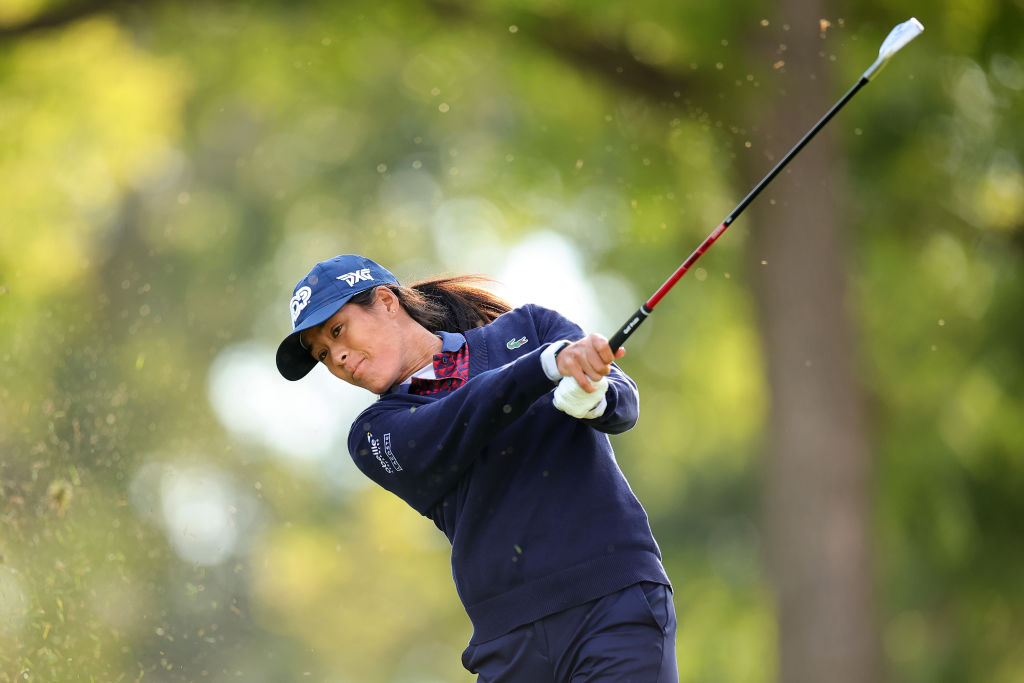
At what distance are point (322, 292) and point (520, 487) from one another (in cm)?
79

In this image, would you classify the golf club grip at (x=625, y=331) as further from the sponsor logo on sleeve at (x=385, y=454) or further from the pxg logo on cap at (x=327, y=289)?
the pxg logo on cap at (x=327, y=289)

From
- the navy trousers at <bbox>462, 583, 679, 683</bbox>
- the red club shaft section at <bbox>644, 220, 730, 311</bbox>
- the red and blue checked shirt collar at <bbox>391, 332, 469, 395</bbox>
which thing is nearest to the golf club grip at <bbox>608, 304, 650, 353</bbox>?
the red club shaft section at <bbox>644, 220, 730, 311</bbox>

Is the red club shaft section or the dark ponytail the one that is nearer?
the red club shaft section

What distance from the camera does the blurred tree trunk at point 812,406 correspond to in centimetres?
895

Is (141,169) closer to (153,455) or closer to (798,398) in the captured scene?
(153,455)

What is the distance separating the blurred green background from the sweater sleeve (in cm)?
300

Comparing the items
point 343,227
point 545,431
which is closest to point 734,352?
point 343,227

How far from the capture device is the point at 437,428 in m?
3.31

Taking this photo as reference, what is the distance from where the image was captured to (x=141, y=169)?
14.2m

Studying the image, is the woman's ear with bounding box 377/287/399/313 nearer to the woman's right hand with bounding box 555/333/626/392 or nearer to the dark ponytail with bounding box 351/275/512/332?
the dark ponytail with bounding box 351/275/512/332

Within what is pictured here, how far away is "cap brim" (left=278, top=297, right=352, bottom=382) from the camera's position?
354 cm

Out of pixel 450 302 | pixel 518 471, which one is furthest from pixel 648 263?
pixel 518 471

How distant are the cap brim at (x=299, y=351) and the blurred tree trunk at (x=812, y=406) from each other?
5.95 metres

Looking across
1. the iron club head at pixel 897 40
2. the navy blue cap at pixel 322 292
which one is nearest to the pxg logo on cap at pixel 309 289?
the navy blue cap at pixel 322 292
